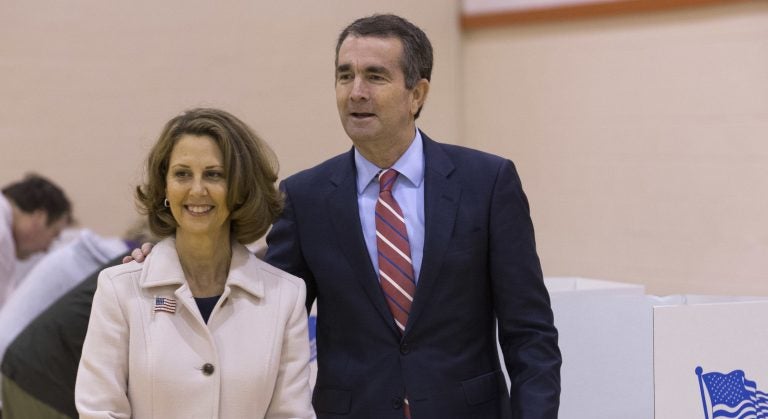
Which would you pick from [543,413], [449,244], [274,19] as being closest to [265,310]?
[449,244]

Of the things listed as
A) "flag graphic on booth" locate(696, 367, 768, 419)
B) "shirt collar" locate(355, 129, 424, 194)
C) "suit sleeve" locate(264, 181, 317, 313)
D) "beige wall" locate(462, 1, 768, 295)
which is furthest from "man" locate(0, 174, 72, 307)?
"flag graphic on booth" locate(696, 367, 768, 419)

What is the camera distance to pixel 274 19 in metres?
6.33

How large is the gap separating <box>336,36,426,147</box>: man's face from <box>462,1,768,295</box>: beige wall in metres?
3.17

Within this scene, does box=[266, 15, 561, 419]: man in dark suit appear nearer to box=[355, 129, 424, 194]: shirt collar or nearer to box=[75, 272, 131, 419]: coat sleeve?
box=[355, 129, 424, 194]: shirt collar

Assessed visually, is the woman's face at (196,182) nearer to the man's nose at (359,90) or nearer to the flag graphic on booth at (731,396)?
the man's nose at (359,90)

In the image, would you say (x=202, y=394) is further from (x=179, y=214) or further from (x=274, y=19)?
(x=274, y=19)

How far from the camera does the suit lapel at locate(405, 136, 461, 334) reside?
2.54 meters

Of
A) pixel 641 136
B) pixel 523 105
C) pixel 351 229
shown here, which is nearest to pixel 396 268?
pixel 351 229

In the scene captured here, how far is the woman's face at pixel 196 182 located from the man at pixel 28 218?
136 inches

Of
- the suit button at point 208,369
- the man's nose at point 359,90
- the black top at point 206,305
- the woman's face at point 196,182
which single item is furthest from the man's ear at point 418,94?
the suit button at point 208,369

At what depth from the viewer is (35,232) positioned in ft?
19.4

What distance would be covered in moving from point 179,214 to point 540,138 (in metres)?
4.18

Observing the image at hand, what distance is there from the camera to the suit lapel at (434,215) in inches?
99.9

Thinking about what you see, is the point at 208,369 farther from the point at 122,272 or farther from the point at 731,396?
the point at 731,396
